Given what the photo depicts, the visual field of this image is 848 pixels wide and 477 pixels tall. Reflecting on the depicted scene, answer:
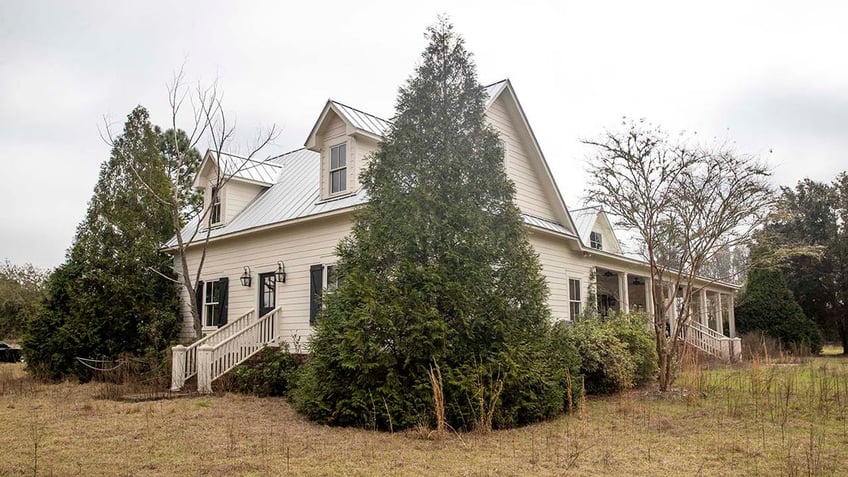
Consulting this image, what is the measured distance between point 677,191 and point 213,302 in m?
12.5

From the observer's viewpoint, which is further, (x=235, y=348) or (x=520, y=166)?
(x=520, y=166)

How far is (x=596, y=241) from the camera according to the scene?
20.3 meters

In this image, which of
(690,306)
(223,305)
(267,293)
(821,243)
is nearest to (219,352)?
(267,293)

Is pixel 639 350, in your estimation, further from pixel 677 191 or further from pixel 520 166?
pixel 520 166

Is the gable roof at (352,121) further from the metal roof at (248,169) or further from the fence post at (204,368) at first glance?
the fence post at (204,368)

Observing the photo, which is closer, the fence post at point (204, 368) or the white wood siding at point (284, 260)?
the fence post at point (204, 368)

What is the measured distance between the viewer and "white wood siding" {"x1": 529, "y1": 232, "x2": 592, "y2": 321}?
1594cm

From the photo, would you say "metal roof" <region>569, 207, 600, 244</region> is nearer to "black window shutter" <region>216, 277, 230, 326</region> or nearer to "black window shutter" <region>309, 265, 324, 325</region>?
"black window shutter" <region>309, 265, 324, 325</region>

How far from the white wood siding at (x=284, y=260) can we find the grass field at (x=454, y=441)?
3458mm

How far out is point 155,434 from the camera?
8.07 m

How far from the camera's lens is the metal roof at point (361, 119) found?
45.5 feet

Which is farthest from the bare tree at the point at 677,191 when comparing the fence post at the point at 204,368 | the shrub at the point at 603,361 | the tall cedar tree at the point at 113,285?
the tall cedar tree at the point at 113,285

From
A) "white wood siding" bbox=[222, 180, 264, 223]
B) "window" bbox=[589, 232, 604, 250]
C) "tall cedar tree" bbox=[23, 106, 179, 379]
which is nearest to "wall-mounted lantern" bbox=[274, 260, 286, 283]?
"white wood siding" bbox=[222, 180, 264, 223]

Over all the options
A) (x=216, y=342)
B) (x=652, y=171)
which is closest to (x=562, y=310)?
(x=652, y=171)
